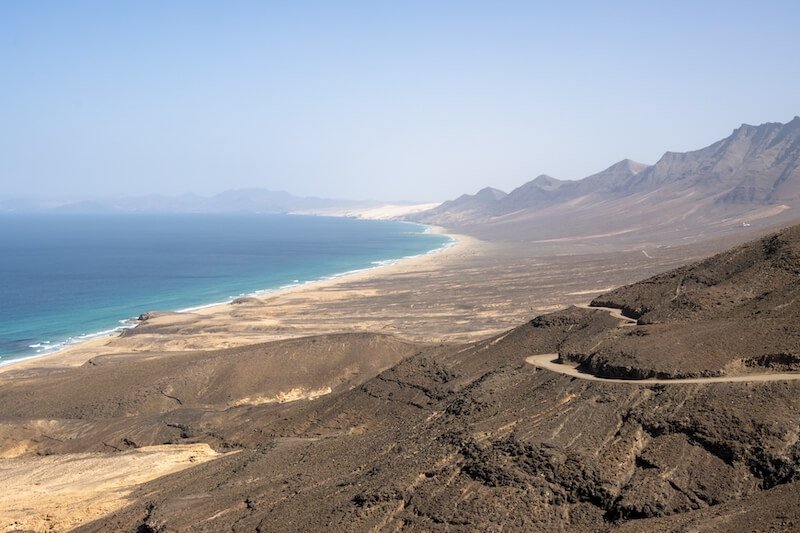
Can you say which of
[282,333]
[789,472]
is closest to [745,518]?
[789,472]

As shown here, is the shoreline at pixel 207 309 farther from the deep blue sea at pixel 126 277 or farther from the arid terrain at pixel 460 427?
the deep blue sea at pixel 126 277

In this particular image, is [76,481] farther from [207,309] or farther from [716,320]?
[207,309]

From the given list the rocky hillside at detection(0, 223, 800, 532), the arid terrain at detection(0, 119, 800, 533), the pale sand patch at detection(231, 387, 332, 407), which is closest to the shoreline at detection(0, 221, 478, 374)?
the arid terrain at detection(0, 119, 800, 533)

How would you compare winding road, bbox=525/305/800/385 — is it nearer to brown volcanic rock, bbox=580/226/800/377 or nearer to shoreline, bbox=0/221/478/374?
brown volcanic rock, bbox=580/226/800/377

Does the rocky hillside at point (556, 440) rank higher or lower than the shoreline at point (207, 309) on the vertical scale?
higher

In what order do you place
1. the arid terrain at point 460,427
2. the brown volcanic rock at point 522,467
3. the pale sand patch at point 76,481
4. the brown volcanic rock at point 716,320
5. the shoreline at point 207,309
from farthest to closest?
the shoreline at point 207,309 < the pale sand patch at point 76,481 < the brown volcanic rock at point 716,320 < the arid terrain at point 460,427 < the brown volcanic rock at point 522,467

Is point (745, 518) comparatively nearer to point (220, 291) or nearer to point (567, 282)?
point (567, 282)

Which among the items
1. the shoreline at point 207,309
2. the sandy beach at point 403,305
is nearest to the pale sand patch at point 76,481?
the sandy beach at point 403,305
